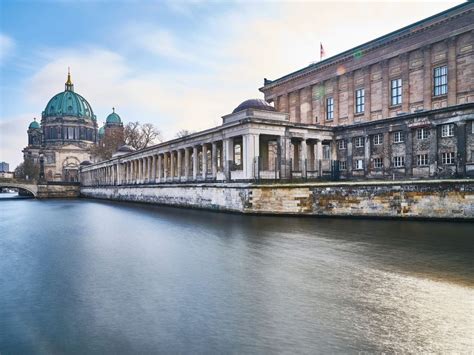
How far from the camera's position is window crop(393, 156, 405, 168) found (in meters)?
33.7

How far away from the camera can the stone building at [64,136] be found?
121m

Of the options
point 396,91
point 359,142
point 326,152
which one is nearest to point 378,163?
point 359,142

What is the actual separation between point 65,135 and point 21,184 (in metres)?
51.2

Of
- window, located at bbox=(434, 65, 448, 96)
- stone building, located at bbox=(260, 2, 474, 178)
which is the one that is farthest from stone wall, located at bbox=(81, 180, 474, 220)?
window, located at bbox=(434, 65, 448, 96)

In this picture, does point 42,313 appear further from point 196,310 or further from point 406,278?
point 406,278

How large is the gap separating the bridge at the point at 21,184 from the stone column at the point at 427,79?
248 feet

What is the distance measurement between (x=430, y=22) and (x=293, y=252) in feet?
112

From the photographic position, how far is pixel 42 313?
325 inches

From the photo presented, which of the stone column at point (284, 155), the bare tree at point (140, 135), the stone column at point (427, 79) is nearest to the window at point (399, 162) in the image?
the stone column at point (427, 79)

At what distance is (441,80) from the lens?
1459 inches

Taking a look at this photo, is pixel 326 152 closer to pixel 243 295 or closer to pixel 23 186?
pixel 243 295

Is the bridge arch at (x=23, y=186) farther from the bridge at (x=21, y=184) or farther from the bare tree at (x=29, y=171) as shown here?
the bare tree at (x=29, y=171)

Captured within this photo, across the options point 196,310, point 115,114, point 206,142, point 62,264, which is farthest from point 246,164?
point 115,114

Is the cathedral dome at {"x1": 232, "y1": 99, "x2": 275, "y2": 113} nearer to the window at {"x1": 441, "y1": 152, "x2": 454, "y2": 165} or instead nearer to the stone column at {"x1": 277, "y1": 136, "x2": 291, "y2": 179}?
the stone column at {"x1": 277, "y1": 136, "x2": 291, "y2": 179}
